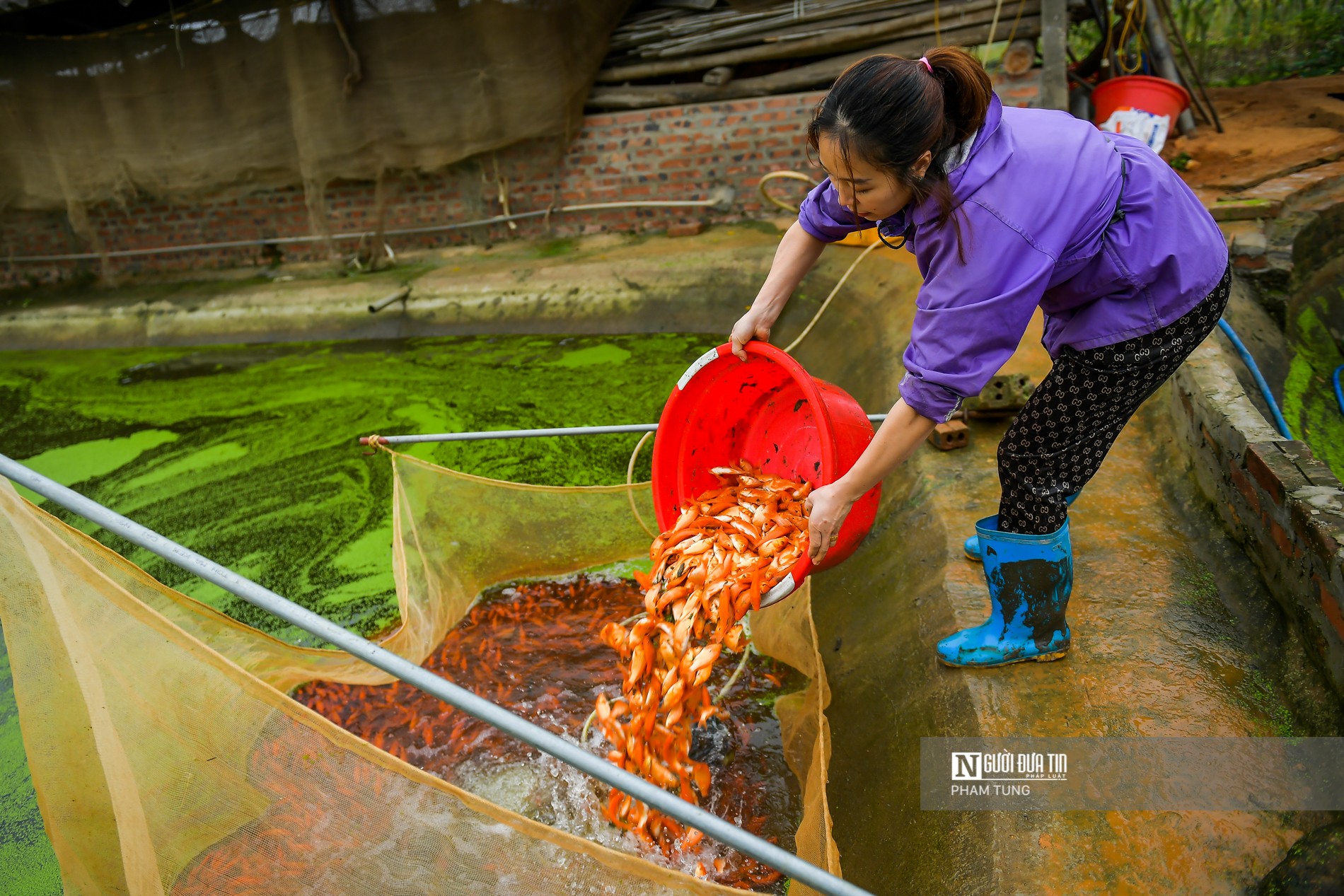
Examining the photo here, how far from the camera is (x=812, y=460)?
240 cm

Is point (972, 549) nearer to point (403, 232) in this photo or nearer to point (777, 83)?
point (777, 83)

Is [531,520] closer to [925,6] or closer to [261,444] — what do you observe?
[261,444]

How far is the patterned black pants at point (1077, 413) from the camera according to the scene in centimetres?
174

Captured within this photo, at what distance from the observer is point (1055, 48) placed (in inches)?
212

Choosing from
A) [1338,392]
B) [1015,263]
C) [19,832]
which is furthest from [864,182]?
[1338,392]

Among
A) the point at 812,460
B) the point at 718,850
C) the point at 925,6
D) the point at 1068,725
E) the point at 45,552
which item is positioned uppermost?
the point at 925,6

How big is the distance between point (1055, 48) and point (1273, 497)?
430 cm

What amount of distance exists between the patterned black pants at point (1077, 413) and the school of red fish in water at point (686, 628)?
526mm

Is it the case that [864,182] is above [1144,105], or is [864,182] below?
above

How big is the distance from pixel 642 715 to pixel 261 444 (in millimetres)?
3532

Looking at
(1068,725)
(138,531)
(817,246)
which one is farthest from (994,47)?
(138,531)

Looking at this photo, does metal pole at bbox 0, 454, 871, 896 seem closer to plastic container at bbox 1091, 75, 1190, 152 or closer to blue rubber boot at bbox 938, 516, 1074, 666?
blue rubber boot at bbox 938, 516, 1074, 666

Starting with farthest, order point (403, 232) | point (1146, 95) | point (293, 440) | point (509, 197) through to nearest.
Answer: point (403, 232) < point (509, 197) < point (1146, 95) < point (293, 440)

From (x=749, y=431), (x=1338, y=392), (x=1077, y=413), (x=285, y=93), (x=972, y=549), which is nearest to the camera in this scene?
(x=1077, y=413)
